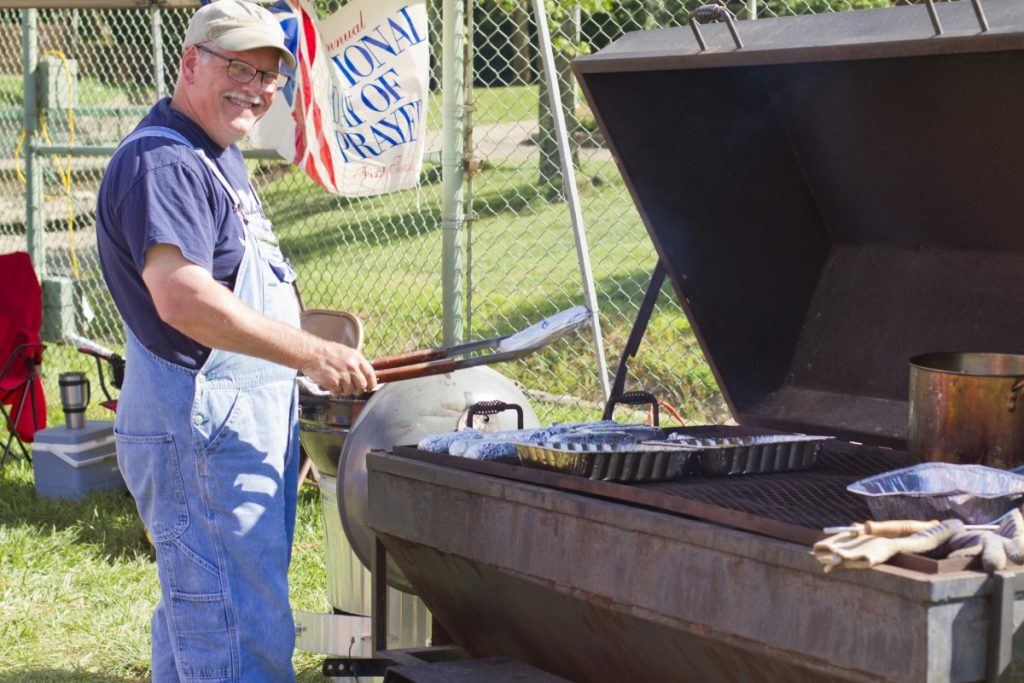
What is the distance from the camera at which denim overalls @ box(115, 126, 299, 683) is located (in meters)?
2.88

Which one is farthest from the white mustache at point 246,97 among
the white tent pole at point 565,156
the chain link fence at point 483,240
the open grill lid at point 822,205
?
the chain link fence at point 483,240

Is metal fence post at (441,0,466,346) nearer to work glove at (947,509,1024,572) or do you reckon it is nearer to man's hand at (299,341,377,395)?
man's hand at (299,341,377,395)

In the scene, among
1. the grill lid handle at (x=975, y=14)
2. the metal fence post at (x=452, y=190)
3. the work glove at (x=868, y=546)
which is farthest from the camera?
the metal fence post at (x=452, y=190)

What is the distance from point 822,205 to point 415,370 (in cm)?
115

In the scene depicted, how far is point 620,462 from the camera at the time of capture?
8.21ft

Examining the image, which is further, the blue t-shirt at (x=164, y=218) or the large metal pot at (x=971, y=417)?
the blue t-shirt at (x=164, y=218)

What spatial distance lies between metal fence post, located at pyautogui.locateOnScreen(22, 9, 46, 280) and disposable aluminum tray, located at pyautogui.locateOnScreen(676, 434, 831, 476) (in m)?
6.12

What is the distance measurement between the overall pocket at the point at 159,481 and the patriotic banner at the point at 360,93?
233 centimetres

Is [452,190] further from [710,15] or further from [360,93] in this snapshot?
[710,15]

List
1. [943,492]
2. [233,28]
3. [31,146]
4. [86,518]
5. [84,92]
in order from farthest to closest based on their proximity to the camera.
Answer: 1. [84,92]
2. [31,146]
3. [86,518]
4. [233,28]
5. [943,492]

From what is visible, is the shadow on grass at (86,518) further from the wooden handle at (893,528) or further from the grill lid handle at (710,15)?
the wooden handle at (893,528)

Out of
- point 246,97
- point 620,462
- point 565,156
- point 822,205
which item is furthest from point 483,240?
point 620,462

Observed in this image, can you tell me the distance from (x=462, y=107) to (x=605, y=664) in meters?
2.82

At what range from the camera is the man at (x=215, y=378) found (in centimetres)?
278
